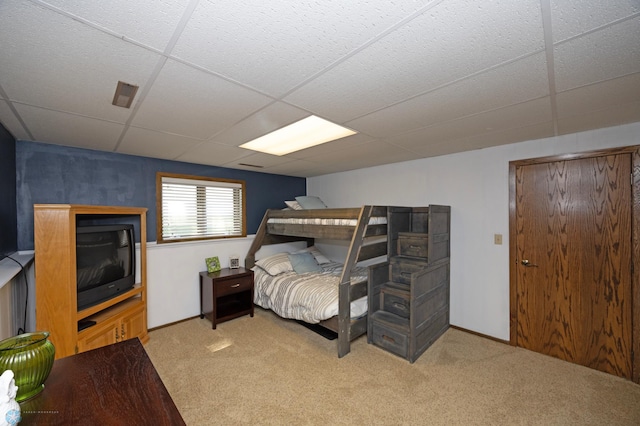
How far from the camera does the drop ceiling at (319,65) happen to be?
3.20 ft

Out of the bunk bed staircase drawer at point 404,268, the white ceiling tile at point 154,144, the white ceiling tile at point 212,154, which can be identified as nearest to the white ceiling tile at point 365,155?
the white ceiling tile at point 212,154

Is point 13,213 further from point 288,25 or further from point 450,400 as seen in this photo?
point 450,400

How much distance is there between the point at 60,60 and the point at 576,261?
3999mm

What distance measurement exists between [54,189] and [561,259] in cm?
510

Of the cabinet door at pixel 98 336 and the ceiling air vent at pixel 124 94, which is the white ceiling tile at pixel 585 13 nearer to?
the ceiling air vent at pixel 124 94

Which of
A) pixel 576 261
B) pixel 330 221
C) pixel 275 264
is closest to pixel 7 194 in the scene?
pixel 275 264

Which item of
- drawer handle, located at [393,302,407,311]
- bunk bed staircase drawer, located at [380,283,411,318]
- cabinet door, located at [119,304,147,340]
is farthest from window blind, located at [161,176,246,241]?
drawer handle, located at [393,302,407,311]

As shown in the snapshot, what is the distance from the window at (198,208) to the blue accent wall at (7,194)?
120cm

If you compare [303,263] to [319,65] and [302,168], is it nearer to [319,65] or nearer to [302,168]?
[302,168]

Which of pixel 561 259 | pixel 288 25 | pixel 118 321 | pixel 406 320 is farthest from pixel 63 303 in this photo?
pixel 561 259

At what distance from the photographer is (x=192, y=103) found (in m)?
1.72

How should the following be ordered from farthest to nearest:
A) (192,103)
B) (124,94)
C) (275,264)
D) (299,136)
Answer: (275,264) → (299,136) → (192,103) → (124,94)

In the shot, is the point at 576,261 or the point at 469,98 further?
the point at 576,261

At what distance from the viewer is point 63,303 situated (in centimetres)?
198
